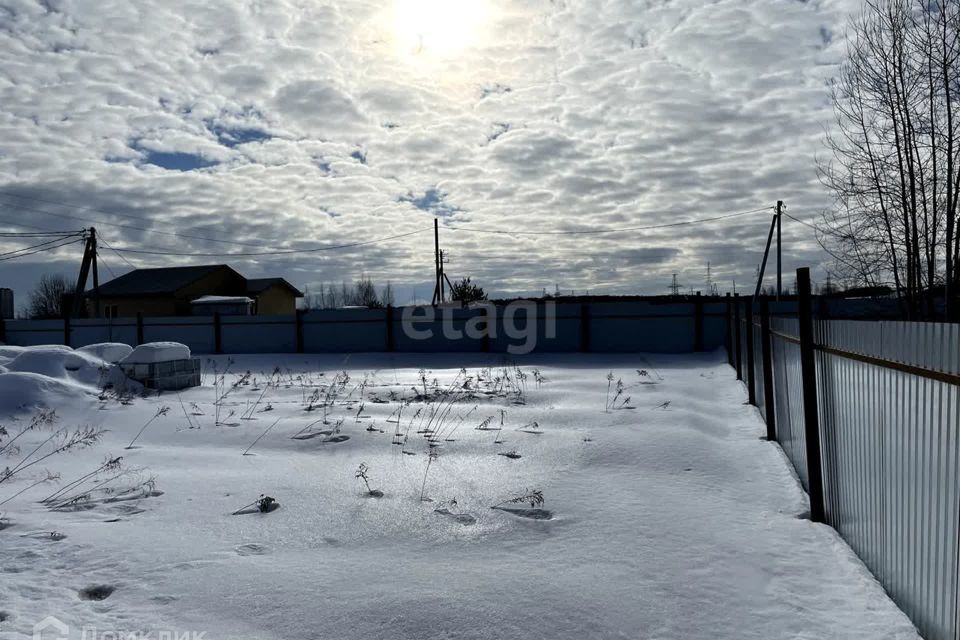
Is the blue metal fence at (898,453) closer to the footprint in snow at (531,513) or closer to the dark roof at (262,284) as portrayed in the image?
the footprint in snow at (531,513)

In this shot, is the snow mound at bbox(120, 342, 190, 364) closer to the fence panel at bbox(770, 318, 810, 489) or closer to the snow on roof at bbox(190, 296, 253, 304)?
the fence panel at bbox(770, 318, 810, 489)

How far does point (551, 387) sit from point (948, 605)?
8.59 meters

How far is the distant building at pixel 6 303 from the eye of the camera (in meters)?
34.8

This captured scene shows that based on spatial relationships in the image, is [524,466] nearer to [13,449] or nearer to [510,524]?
[510,524]

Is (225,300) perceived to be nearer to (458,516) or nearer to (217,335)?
(217,335)

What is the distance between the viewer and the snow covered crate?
35.6 ft

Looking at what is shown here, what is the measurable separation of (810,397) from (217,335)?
2106cm

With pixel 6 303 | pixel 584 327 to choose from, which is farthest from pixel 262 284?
pixel 584 327

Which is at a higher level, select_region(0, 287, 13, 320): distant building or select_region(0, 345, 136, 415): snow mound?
select_region(0, 287, 13, 320): distant building

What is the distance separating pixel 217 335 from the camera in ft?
73.6

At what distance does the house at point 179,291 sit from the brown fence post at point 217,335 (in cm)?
1387

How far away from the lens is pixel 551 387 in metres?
11.0

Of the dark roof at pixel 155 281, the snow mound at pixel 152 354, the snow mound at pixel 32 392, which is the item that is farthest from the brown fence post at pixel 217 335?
the dark roof at pixel 155 281

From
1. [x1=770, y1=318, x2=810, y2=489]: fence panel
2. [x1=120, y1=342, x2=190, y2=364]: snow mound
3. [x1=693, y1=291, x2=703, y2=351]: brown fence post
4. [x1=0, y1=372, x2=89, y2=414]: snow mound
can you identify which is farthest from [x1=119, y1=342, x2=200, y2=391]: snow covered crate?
[x1=693, y1=291, x2=703, y2=351]: brown fence post
